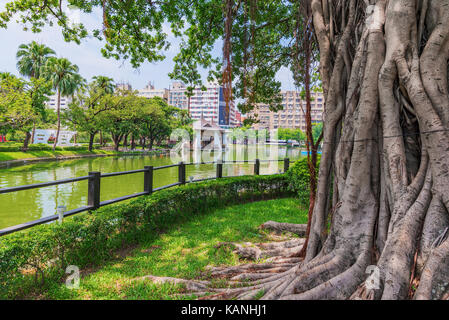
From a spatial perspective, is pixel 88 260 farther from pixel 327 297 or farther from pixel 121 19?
pixel 121 19

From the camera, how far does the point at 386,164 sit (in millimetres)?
2078

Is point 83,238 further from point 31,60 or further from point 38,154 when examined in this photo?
point 31,60

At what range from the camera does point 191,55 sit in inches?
253

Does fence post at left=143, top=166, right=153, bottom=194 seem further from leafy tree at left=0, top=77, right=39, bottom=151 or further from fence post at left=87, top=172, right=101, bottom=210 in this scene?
leafy tree at left=0, top=77, right=39, bottom=151

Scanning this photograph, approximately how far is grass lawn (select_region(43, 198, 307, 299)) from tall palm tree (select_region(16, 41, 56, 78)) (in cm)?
3364

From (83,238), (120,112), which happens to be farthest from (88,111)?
(83,238)

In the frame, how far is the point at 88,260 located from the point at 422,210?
150 inches

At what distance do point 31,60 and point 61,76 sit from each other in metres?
3.90

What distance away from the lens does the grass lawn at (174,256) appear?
8.71 feet

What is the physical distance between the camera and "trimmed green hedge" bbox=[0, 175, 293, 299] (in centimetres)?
253

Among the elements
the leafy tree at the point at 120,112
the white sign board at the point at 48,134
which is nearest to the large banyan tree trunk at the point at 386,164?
the leafy tree at the point at 120,112

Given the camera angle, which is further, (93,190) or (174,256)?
(93,190)

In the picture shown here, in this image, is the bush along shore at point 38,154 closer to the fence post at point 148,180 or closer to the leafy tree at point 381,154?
the fence post at point 148,180

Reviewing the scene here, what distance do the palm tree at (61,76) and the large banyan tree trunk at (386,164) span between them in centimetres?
3328
